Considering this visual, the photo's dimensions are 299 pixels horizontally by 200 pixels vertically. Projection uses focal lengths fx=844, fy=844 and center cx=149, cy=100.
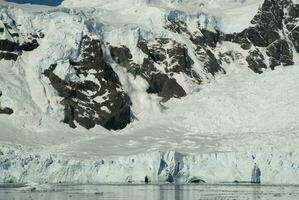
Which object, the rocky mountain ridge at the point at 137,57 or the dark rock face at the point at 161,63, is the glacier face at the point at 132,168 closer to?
the rocky mountain ridge at the point at 137,57

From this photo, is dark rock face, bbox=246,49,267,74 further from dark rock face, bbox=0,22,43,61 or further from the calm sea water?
the calm sea water

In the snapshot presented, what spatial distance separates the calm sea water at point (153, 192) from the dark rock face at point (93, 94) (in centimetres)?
2601

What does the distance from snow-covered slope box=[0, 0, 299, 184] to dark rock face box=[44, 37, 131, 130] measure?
142 mm

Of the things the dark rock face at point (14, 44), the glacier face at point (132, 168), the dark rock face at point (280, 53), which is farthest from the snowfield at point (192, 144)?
the dark rock face at point (14, 44)

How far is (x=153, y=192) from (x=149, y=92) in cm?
4215

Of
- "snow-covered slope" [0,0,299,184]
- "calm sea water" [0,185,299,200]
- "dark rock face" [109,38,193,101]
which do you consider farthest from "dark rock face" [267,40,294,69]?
"calm sea water" [0,185,299,200]

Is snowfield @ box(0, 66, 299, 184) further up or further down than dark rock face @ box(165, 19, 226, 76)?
further down

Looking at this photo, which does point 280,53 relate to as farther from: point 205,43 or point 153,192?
point 153,192

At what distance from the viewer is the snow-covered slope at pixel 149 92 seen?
8075 cm

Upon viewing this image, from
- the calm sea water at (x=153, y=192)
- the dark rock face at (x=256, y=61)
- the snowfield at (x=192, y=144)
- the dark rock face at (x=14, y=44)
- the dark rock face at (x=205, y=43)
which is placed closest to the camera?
the calm sea water at (x=153, y=192)

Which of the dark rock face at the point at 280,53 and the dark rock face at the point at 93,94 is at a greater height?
the dark rock face at the point at 280,53

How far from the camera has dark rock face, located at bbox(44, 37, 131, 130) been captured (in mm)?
103250

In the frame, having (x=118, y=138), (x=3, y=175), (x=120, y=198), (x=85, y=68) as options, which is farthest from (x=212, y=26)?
(x=120, y=198)

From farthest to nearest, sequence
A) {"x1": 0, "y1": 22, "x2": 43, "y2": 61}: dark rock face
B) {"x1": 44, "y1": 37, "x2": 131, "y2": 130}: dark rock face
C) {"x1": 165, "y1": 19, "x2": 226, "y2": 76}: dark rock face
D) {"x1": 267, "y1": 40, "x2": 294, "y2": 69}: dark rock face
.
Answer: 1. {"x1": 267, "y1": 40, "x2": 294, "y2": 69}: dark rock face
2. {"x1": 165, "y1": 19, "x2": 226, "y2": 76}: dark rock face
3. {"x1": 0, "y1": 22, "x2": 43, "y2": 61}: dark rock face
4. {"x1": 44, "y1": 37, "x2": 131, "y2": 130}: dark rock face
